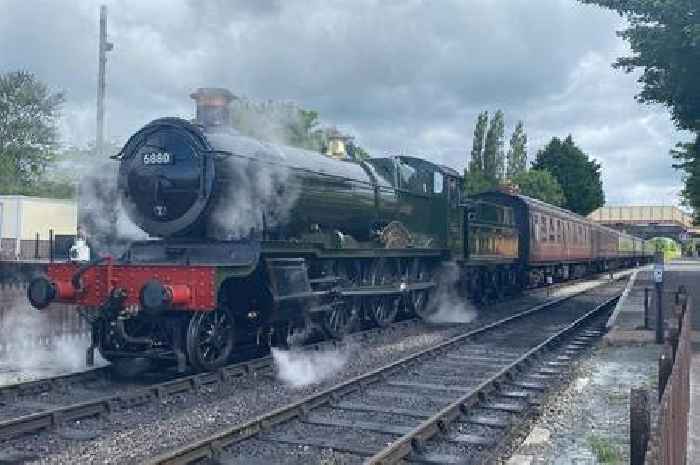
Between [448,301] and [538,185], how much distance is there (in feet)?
149


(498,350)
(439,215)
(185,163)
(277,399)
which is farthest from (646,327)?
(185,163)

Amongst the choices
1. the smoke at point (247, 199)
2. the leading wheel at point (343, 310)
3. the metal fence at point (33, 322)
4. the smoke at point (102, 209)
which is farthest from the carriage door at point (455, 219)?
the metal fence at point (33, 322)

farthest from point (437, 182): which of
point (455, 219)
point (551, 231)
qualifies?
point (551, 231)

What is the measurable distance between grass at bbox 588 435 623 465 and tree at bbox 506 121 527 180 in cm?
5862

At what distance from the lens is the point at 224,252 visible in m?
9.27

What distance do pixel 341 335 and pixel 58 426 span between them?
580cm

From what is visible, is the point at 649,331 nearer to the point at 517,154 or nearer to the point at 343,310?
the point at 343,310

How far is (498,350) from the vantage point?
11.7 metres

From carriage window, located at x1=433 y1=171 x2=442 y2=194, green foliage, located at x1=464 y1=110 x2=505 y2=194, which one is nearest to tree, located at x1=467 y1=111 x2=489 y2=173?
green foliage, located at x1=464 y1=110 x2=505 y2=194

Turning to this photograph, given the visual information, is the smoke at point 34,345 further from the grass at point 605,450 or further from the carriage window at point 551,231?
the carriage window at point 551,231

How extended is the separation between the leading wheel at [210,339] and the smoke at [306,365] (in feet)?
2.55

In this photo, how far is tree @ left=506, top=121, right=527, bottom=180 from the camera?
6481 centimetres

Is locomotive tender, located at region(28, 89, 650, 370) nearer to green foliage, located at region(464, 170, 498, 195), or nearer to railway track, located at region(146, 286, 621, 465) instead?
railway track, located at region(146, 286, 621, 465)

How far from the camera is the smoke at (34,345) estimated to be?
33.4 feet
